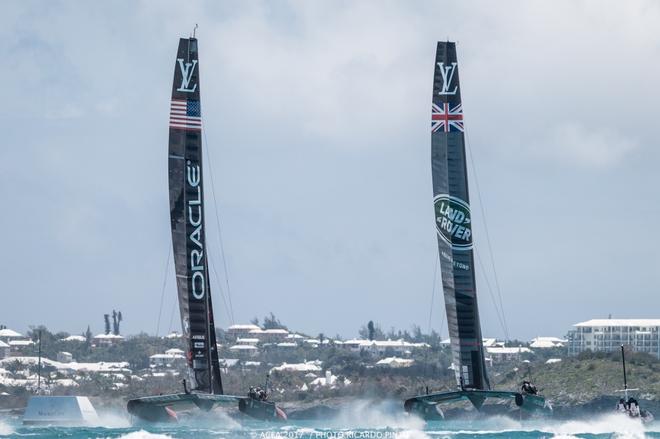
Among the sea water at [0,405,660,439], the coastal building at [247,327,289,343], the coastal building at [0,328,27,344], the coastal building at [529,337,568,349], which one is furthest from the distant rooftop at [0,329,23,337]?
the sea water at [0,405,660,439]

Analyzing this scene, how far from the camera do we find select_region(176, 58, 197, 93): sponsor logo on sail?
5216 centimetres

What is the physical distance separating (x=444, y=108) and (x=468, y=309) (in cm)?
686

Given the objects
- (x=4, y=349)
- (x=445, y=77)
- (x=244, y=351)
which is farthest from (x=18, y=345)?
(x=445, y=77)

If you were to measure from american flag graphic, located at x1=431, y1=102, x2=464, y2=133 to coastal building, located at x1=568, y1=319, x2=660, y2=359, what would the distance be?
101430mm

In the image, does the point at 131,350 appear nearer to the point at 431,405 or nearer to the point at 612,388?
the point at 612,388

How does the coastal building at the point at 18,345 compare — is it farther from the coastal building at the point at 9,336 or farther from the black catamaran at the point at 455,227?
the black catamaran at the point at 455,227

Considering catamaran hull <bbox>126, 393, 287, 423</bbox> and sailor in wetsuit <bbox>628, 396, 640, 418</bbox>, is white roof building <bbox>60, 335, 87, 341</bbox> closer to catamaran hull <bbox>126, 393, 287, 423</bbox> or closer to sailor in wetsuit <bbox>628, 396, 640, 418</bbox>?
sailor in wetsuit <bbox>628, 396, 640, 418</bbox>

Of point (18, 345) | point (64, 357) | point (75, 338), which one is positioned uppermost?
point (75, 338)

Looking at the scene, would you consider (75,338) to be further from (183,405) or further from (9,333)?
(183,405)

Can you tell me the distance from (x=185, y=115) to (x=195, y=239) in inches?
162

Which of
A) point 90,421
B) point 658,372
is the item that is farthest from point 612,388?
point 90,421

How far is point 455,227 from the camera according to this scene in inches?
2093

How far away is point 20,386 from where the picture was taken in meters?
118

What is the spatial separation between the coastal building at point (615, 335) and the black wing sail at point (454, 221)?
101155 millimetres
